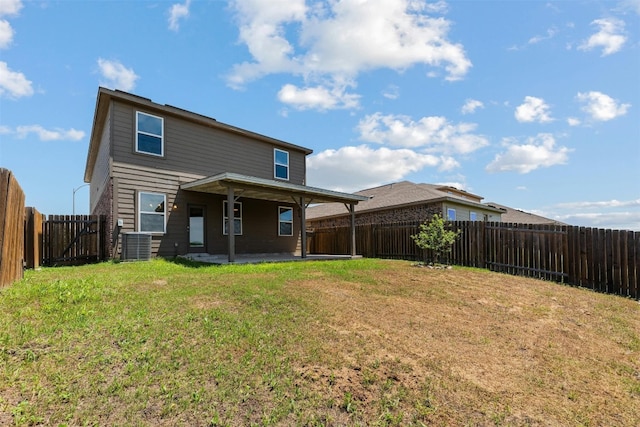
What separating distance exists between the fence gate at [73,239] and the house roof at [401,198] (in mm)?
10581

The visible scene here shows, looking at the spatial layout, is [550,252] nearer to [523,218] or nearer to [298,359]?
[298,359]

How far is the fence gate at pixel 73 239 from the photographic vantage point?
973 centimetres

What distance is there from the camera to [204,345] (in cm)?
351

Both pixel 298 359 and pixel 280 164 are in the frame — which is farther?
pixel 280 164

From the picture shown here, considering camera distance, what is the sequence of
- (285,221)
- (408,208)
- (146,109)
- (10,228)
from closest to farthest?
(10,228), (146,109), (285,221), (408,208)

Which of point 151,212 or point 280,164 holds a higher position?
point 280,164

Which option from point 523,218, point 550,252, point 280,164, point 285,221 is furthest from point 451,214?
point 523,218

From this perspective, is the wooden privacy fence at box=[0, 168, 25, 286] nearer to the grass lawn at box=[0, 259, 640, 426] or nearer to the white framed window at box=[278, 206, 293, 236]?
the grass lawn at box=[0, 259, 640, 426]

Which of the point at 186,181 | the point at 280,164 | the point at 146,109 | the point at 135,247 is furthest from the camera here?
the point at 280,164

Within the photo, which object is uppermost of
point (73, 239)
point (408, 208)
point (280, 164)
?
point (280, 164)

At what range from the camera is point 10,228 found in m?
→ 5.05

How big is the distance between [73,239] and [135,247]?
225cm

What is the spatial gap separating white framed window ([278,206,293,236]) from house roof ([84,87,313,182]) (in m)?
3.12

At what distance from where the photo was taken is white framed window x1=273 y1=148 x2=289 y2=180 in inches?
596
